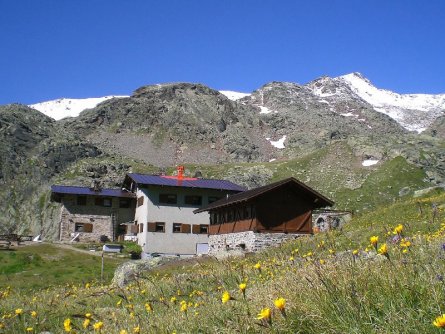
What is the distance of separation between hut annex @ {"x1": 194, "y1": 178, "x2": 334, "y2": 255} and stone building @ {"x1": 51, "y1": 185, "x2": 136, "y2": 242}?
26.6 meters

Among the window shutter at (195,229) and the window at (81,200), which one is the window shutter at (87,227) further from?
the window shutter at (195,229)

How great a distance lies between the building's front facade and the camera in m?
52.2

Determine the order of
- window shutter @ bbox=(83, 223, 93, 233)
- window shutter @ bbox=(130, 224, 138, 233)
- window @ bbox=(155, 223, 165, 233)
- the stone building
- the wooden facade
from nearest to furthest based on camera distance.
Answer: the wooden facade, window @ bbox=(155, 223, 165, 233), window shutter @ bbox=(130, 224, 138, 233), the stone building, window shutter @ bbox=(83, 223, 93, 233)

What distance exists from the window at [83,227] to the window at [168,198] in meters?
13.4

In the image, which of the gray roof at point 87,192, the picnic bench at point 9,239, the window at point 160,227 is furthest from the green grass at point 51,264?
the gray roof at point 87,192

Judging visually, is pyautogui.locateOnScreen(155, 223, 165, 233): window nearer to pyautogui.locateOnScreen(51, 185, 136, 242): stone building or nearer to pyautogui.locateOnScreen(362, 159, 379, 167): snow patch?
pyautogui.locateOnScreen(51, 185, 136, 242): stone building

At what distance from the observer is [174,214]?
5331 cm

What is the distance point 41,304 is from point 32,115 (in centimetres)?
16540

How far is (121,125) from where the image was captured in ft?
629

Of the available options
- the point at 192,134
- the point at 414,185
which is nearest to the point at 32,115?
the point at 192,134

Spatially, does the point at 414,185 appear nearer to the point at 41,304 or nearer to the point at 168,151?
the point at 41,304

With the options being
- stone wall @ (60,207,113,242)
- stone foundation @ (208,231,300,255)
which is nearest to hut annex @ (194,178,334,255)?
stone foundation @ (208,231,300,255)

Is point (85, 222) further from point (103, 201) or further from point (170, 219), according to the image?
Result: point (170, 219)

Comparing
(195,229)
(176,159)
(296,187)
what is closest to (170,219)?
(195,229)
